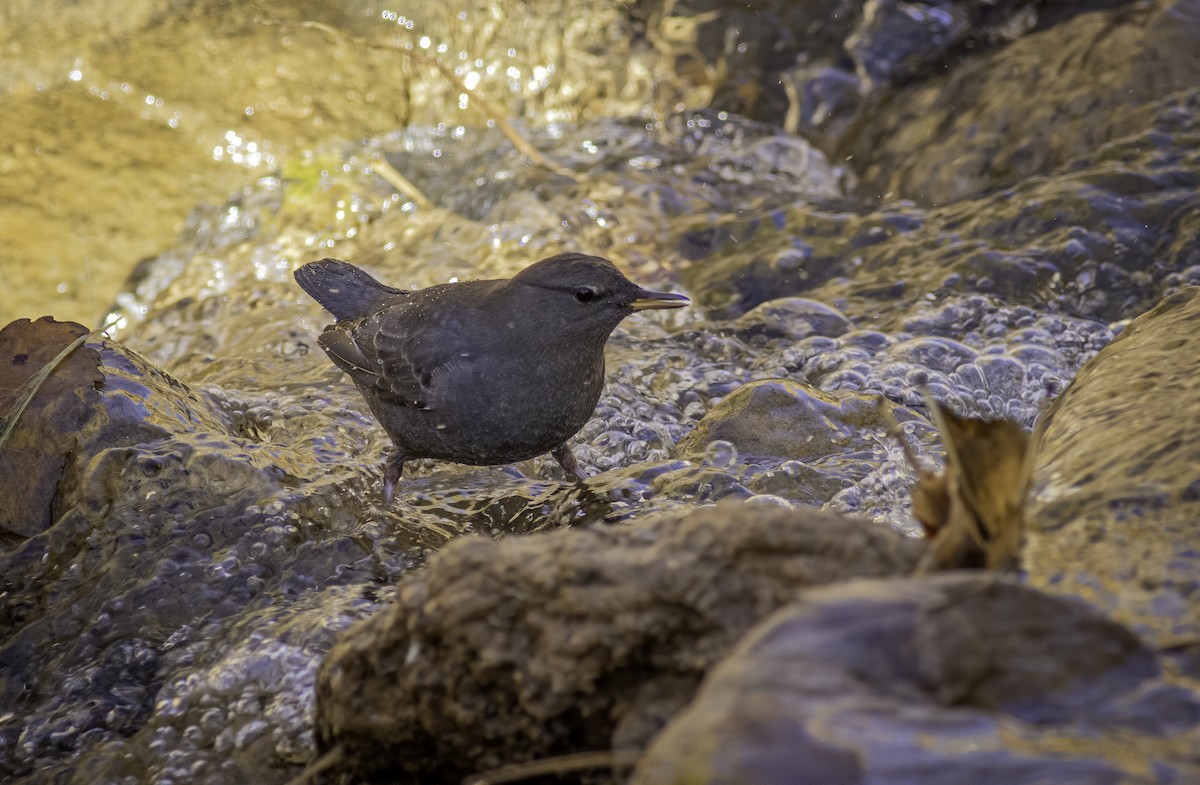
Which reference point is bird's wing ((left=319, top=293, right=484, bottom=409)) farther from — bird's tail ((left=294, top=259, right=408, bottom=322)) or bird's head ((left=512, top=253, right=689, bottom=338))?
bird's head ((left=512, top=253, right=689, bottom=338))

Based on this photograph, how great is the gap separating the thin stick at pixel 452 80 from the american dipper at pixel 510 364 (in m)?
2.77

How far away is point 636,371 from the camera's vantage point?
5.28m

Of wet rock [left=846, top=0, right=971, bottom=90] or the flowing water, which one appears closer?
the flowing water

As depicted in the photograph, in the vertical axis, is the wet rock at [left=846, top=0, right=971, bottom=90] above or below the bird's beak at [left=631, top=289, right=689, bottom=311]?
above

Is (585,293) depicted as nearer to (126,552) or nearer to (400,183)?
(126,552)

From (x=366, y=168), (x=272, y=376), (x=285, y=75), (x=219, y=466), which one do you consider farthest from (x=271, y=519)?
(x=285, y=75)

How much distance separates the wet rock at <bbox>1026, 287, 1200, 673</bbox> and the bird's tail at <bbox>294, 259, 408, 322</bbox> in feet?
9.79

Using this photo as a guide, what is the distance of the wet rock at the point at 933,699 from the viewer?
1.36 meters

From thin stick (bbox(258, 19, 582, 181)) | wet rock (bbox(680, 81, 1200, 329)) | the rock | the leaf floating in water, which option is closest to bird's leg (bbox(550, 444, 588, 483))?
the rock

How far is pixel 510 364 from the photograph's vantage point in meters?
4.06

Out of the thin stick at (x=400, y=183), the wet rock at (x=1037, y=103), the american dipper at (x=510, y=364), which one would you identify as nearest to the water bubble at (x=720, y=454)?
the american dipper at (x=510, y=364)

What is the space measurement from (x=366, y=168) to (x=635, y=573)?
5898 millimetres

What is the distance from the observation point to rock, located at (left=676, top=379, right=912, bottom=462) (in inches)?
164

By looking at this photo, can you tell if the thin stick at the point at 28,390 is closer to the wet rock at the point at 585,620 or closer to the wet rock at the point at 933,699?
the wet rock at the point at 585,620
